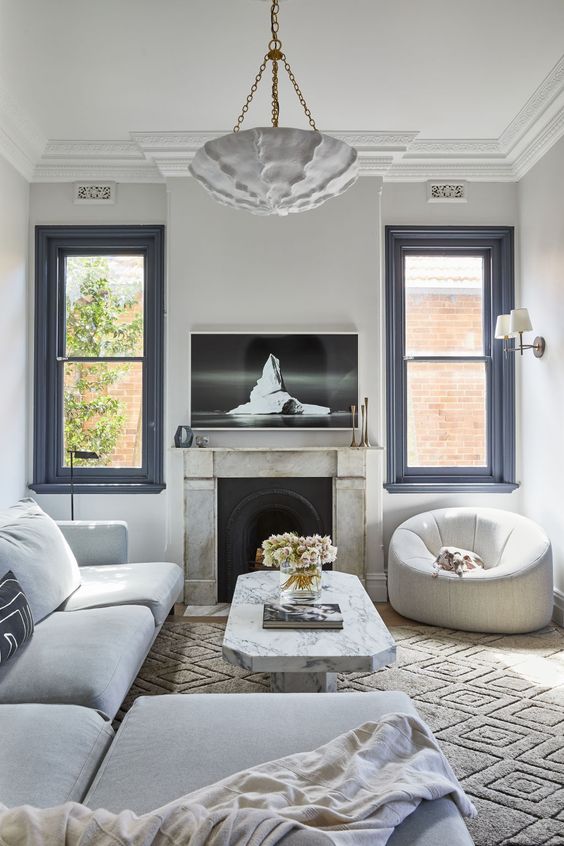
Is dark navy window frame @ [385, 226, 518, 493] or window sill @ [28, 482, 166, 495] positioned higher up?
dark navy window frame @ [385, 226, 518, 493]

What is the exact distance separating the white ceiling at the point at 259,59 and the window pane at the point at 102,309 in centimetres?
93

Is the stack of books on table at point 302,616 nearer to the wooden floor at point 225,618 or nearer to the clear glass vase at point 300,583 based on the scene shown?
the clear glass vase at point 300,583

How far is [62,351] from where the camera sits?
15.9 feet

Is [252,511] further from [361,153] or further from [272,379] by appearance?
[361,153]

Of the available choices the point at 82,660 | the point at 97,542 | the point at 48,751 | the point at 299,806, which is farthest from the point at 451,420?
the point at 299,806

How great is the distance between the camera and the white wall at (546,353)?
414 centimetres

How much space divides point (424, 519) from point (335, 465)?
2.35 ft

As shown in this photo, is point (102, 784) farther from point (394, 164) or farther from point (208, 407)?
point (394, 164)

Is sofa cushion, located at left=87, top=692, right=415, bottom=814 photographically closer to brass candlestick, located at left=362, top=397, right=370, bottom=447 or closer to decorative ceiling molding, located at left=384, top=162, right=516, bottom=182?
brass candlestick, located at left=362, top=397, right=370, bottom=447

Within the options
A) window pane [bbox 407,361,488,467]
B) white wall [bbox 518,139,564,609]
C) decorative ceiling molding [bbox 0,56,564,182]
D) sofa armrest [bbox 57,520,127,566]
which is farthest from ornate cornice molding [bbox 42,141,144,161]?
white wall [bbox 518,139,564,609]

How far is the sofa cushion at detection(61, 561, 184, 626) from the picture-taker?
10.2 feet

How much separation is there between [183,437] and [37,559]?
172 centimetres

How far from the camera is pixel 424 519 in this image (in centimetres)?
454

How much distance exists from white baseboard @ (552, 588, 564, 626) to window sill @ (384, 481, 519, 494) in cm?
84
